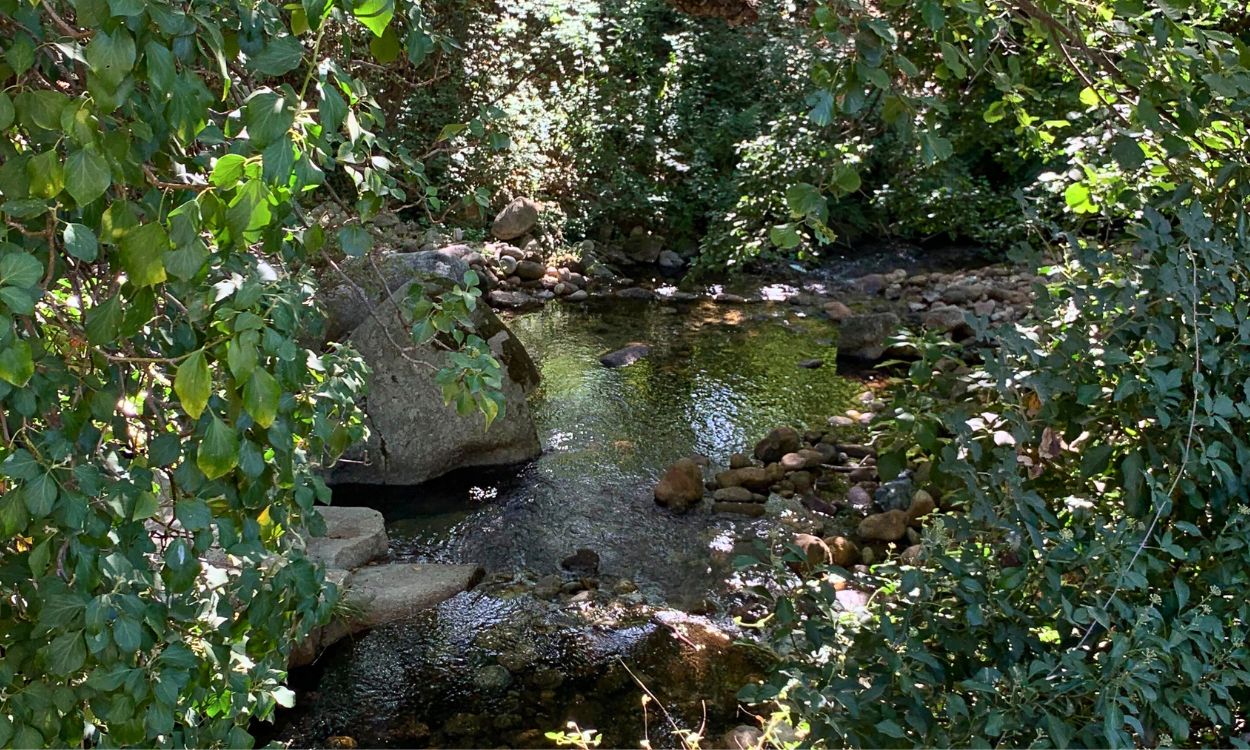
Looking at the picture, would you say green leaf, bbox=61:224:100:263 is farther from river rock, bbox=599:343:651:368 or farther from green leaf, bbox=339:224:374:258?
river rock, bbox=599:343:651:368

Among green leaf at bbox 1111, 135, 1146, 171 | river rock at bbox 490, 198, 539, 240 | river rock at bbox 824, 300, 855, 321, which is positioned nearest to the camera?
green leaf at bbox 1111, 135, 1146, 171

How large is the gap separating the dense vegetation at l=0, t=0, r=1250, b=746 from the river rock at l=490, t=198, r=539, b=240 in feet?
30.8

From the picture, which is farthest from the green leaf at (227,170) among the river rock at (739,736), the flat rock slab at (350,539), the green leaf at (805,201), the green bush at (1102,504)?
the flat rock slab at (350,539)

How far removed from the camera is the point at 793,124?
20.9ft

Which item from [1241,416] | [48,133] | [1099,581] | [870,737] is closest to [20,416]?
[48,133]

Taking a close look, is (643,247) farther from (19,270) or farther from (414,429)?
(19,270)

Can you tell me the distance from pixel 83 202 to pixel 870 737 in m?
1.59

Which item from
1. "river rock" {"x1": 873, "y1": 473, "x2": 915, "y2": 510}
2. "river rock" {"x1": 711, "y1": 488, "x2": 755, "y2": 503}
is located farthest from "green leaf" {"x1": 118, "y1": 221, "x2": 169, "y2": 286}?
"river rock" {"x1": 873, "y1": 473, "x2": 915, "y2": 510}

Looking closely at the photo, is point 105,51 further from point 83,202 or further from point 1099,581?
point 1099,581

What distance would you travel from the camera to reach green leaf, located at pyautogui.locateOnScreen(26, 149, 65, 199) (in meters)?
1.10

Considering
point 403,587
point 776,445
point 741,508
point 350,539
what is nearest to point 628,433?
point 776,445

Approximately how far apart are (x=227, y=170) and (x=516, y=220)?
11.1 metres

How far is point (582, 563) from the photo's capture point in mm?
5395

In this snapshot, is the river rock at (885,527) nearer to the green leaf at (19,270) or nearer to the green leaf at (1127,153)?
the green leaf at (1127,153)
